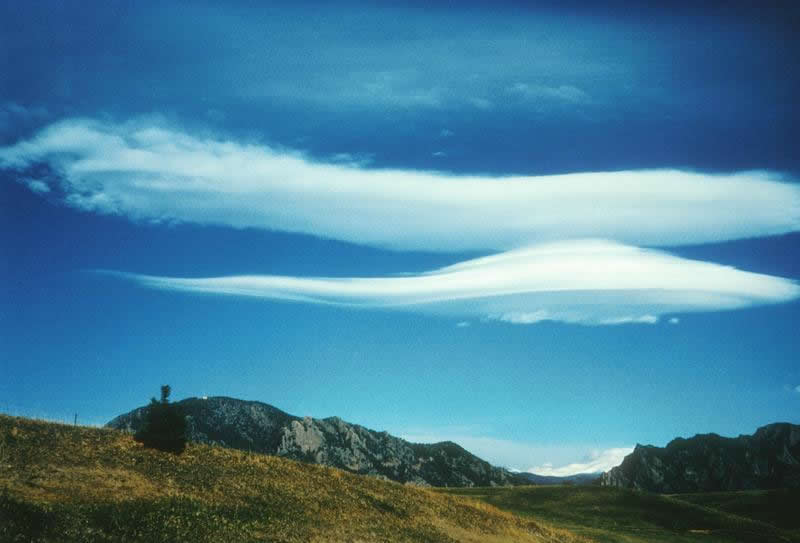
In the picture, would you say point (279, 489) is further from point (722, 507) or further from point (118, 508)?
point (722, 507)

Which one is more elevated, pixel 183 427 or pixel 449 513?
pixel 183 427

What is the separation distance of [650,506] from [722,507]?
46090 millimetres

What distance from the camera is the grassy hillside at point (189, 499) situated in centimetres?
2286

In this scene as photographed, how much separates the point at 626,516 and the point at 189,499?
62540 millimetres

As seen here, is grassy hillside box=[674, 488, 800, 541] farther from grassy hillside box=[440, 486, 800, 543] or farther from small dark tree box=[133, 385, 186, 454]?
small dark tree box=[133, 385, 186, 454]

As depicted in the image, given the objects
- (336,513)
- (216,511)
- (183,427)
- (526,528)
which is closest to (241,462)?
(183,427)

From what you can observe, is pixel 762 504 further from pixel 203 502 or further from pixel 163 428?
pixel 203 502

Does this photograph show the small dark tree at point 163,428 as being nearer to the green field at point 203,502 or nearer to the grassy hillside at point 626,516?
the green field at point 203,502

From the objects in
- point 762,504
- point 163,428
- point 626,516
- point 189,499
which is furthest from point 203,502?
point 762,504

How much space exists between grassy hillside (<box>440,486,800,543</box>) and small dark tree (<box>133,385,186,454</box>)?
135 ft

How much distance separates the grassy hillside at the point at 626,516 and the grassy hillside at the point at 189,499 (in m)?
22.3

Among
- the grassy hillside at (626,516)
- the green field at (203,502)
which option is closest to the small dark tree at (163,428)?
the green field at (203,502)

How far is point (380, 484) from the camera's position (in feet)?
163

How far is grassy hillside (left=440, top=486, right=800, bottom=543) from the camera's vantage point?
64500mm
